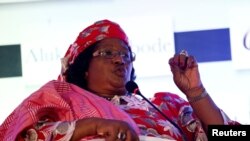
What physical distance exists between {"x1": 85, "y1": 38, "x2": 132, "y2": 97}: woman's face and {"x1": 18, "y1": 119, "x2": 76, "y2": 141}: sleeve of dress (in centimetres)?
36

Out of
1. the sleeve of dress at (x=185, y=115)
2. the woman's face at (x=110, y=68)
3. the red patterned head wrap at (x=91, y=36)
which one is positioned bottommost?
the sleeve of dress at (x=185, y=115)

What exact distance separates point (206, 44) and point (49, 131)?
3.01 feet

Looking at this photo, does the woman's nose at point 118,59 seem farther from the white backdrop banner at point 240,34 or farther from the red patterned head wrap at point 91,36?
the white backdrop banner at point 240,34

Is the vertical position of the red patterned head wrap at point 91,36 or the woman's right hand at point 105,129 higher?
the red patterned head wrap at point 91,36

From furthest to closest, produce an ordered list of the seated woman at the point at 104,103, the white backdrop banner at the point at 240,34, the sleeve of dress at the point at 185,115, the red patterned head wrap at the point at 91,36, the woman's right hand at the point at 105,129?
the white backdrop banner at the point at 240,34, the red patterned head wrap at the point at 91,36, the sleeve of dress at the point at 185,115, the seated woman at the point at 104,103, the woman's right hand at the point at 105,129

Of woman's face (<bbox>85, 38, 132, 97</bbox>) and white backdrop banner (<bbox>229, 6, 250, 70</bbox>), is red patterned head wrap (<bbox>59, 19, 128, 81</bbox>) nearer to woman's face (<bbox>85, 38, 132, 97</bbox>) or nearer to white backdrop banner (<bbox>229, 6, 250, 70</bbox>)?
woman's face (<bbox>85, 38, 132, 97</bbox>)

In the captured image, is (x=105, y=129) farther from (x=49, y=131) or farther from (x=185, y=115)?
(x=185, y=115)

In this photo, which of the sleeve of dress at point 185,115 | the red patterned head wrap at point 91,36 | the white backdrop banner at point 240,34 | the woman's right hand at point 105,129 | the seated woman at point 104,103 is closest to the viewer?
the woman's right hand at point 105,129

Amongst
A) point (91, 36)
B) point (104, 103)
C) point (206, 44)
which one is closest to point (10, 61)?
point (91, 36)

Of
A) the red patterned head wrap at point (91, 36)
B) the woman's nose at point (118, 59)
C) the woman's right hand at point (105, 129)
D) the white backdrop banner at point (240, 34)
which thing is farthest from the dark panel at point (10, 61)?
the woman's right hand at point (105, 129)

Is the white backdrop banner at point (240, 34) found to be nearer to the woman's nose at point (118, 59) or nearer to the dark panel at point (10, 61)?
the woman's nose at point (118, 59)

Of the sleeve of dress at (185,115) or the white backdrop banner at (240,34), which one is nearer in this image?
the sleeve of dress at (185,115)

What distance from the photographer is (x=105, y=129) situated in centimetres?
107

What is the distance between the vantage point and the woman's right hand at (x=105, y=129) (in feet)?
3.42
